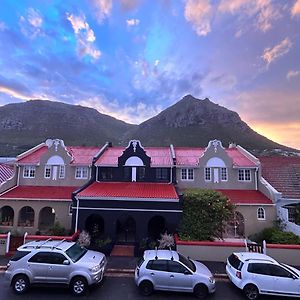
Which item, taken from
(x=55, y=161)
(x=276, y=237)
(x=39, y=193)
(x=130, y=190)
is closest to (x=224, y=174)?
(x=276, y=237)

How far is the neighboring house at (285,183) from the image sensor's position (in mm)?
24781

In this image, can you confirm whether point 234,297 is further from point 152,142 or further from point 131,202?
point 152,142

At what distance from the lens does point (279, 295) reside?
1335cm

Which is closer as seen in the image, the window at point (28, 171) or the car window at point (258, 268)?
the car window at point (258, 268)

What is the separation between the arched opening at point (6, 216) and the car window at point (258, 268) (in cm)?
2323

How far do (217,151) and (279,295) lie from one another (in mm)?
17068

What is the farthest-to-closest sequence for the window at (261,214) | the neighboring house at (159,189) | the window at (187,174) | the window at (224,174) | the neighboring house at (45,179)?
1. the window at (187,174)
2. the window at (224,174)
3. the neighboring house at (45,179)
4. the window at (261,214)
5. the neighboring house at (159,189)

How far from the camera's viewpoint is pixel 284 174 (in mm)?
29094

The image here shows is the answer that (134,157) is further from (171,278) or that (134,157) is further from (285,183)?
(171,278)

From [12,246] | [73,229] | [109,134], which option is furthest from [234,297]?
[109,134]

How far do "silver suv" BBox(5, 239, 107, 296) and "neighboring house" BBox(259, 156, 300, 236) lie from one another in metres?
18.1

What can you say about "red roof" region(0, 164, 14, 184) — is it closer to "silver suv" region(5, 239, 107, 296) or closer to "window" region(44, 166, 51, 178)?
"window" region(44, 166, 51, 178)

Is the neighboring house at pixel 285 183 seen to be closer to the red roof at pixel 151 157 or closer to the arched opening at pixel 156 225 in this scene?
the red roof at pixel 151 157

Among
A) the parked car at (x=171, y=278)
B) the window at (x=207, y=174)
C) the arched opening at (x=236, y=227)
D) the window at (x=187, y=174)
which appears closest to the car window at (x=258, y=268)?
the parked car at (x=171, y=278)
